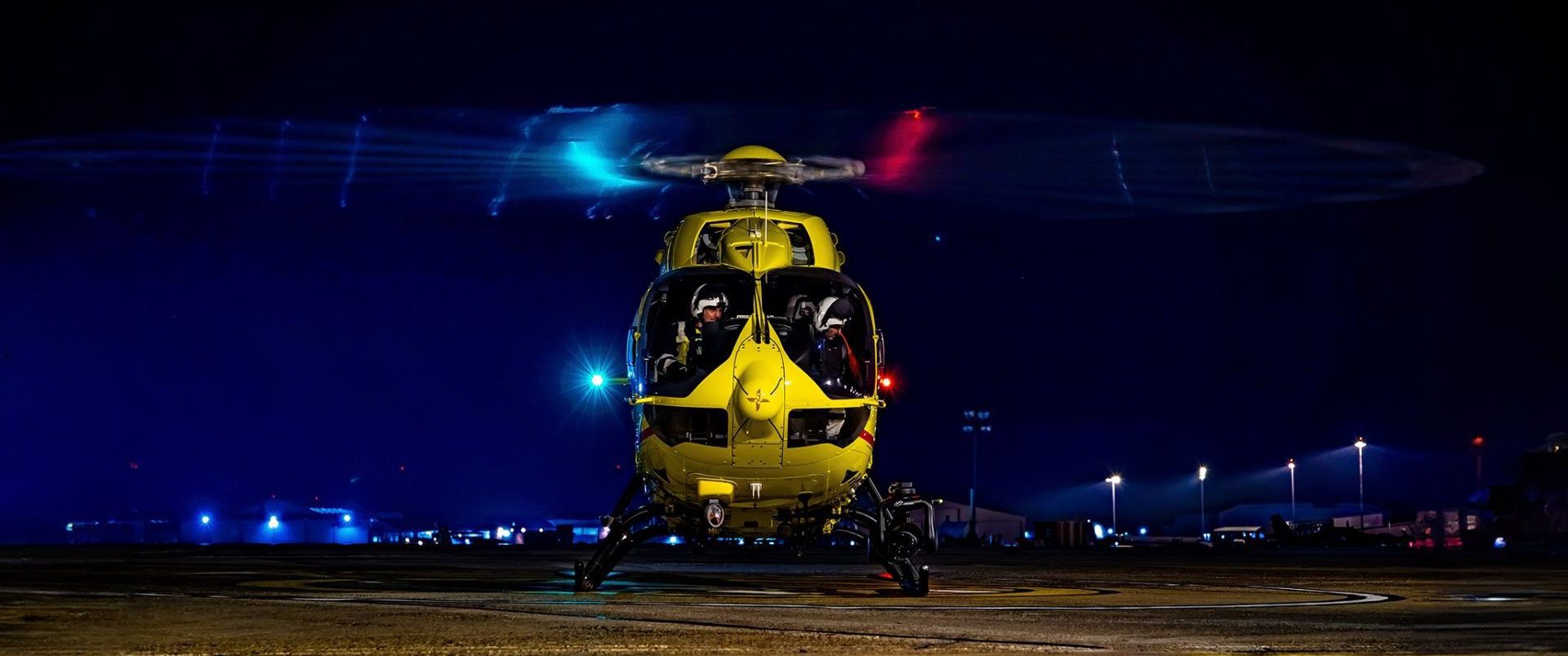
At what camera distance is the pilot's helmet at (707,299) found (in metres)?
16.0

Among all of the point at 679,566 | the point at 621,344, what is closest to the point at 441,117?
the point at 621,344

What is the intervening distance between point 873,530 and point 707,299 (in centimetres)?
311

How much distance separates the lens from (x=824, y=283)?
1608 cm

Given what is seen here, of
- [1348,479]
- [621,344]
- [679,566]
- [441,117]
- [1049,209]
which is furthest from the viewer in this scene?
[1348,479]

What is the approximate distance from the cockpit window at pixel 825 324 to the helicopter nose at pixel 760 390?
0.48 meters

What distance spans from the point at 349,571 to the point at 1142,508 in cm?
12687

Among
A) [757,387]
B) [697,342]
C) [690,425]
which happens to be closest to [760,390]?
[757,387]

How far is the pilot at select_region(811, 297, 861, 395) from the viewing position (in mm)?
15289

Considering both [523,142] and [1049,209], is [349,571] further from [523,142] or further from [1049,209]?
[1049,209]

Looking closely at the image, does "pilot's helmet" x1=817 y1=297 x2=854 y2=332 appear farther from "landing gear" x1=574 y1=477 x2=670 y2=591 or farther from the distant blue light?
"landing gear" x1=574 y1=477 x2=670 y2=591

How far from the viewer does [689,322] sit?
1605 centimetres

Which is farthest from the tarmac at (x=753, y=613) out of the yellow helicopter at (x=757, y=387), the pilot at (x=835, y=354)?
the pilot at (x=835, y=354)

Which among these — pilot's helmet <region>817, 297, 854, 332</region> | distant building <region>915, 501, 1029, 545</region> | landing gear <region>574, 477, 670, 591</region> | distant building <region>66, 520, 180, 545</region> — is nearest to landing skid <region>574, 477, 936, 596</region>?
landing gear <region>574, 477, 670, 591</region>

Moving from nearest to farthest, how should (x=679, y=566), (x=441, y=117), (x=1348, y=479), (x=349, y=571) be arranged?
(x=441, y=117) < (x=349, y=571) < (x=679, y=566) < (x=1348, y=479)
